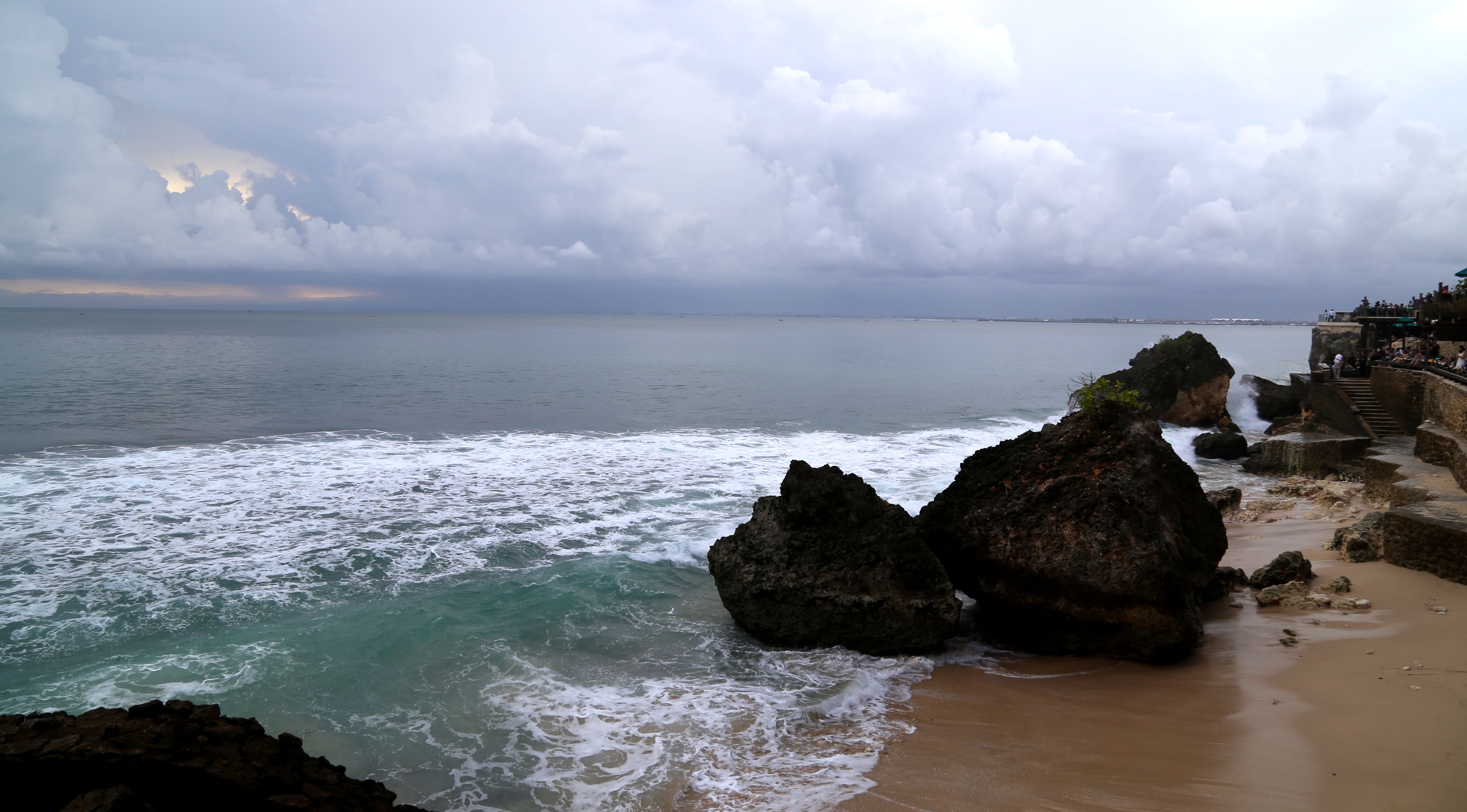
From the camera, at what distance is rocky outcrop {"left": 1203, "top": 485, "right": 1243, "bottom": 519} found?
55.0 feet

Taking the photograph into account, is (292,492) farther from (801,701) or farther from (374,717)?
(801,701)

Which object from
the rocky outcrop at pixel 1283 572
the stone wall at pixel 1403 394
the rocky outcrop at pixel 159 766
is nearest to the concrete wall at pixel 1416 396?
the stone wall at pixel 1403 394

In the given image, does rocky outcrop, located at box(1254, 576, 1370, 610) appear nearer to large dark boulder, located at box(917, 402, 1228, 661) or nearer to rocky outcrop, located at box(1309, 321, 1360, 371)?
Result: large dark boulder, located at box(917, 402, 1228, 661)

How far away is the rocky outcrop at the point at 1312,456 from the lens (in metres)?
21.7

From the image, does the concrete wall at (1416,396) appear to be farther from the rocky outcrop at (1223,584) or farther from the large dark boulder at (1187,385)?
the rocky outcrop at (1223,584)

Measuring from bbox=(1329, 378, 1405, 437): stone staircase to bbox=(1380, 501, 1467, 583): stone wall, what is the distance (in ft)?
52.9

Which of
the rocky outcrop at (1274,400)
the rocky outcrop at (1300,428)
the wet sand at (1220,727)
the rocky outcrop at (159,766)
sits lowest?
the wet sand at (1220,727)

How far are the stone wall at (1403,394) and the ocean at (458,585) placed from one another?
6.01 m

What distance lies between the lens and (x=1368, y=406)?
26375 mm

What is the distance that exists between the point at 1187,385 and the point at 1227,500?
54.5 ft

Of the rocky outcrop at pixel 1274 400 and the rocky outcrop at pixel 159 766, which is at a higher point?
the rocky outcrop at pixel 1274 400

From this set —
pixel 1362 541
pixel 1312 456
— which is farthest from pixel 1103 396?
pixel 1312 456

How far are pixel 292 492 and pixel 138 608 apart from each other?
6.50 metres

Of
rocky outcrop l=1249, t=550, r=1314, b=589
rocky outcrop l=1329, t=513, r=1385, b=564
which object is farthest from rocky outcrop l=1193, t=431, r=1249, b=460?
rocky outcrop l=1249, t=550, r=1314, b=589
